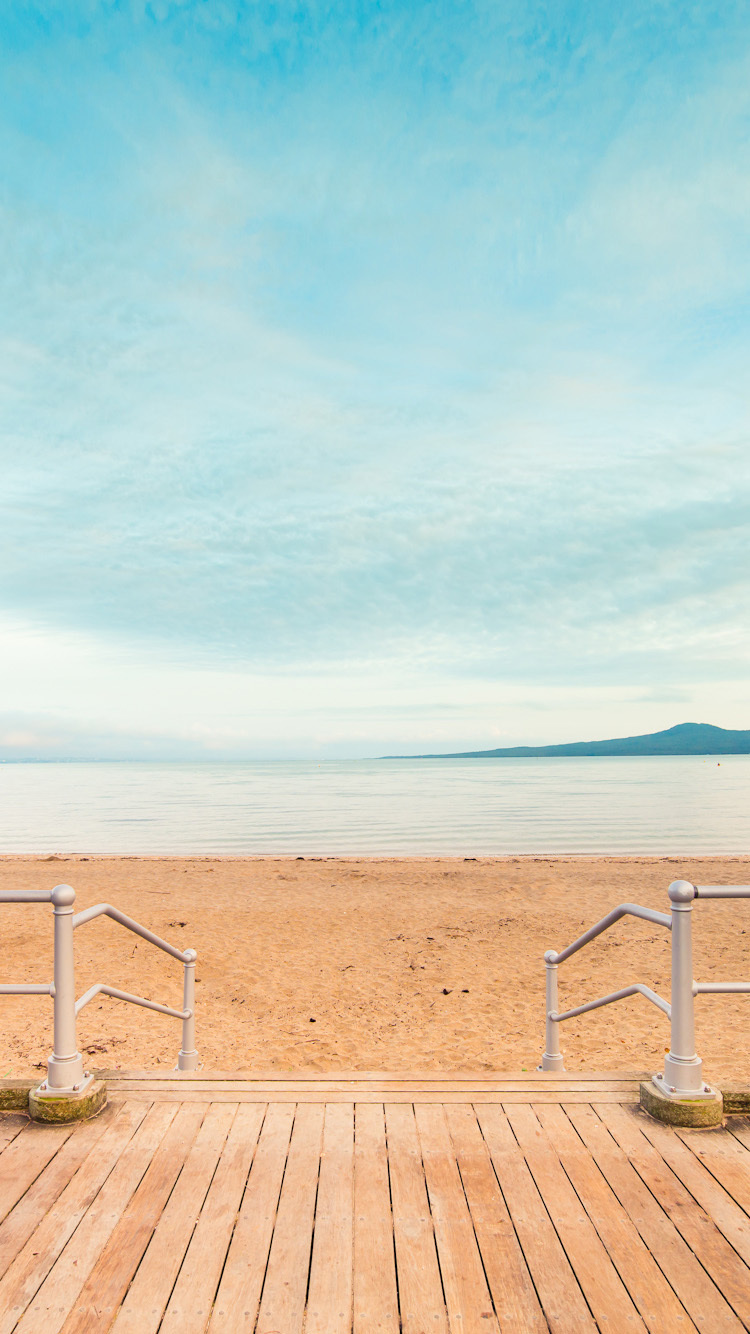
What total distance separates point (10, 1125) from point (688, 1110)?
315cm

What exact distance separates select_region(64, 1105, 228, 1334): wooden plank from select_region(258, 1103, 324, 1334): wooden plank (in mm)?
319

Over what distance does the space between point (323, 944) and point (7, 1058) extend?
19.0 feet

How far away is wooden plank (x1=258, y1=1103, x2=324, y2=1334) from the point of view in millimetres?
2227

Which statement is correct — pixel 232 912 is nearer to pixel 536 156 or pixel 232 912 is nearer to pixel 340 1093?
pixel 340 1093

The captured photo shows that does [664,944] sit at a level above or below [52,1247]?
below

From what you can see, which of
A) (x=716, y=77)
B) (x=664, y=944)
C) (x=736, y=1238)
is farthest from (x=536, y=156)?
(x=736, y=1238)

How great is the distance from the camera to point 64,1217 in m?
2.67

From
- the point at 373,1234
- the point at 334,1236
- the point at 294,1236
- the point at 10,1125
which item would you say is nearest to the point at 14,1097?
the point at 10,1125

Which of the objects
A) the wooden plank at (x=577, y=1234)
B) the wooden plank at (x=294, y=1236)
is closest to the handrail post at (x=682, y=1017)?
the wooden plank at (x=577, y=1234)

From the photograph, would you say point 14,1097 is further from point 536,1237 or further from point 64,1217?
point 536,1237

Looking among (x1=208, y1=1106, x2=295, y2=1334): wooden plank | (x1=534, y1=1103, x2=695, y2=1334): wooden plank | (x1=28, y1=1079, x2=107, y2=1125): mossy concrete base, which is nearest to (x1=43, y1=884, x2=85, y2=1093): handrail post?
(x1=28, y1=1079, x2=107, y2=1125): mossy concrete base

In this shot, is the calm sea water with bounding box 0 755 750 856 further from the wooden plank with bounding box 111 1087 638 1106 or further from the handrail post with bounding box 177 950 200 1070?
the wooden plank with bounding box 111 1087 638 1106

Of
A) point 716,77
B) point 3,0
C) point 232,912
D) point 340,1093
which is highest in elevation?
point 3,0

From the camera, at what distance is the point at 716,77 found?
1034cm
